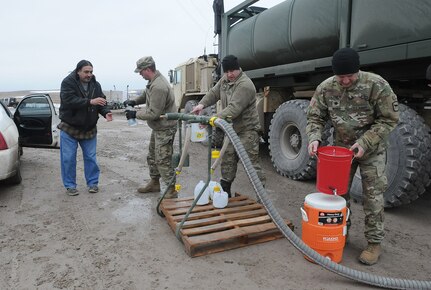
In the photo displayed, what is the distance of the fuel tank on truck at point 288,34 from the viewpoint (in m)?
4.62

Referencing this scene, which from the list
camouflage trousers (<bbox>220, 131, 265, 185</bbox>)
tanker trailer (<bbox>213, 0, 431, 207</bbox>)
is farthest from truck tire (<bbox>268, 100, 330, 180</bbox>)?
camouflage trousers (<bbox>220, 131, 265, 185</bbox>)

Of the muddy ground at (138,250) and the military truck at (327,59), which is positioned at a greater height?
the military truck at (327,59)

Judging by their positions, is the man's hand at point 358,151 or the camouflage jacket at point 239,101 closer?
the man's hand at point 358,151

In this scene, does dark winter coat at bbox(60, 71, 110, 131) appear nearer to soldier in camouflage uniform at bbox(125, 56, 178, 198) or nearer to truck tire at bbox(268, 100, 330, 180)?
soldier in camouflage uniform at bbox(125, 56, 178, 198)

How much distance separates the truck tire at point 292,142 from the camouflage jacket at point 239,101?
4.58 ft

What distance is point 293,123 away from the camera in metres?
5.64

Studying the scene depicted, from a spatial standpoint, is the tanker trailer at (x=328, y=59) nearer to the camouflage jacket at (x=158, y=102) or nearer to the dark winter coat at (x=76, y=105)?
the camouflage jacket at (x=158, y=102)

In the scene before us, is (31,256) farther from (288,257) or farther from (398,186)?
(398,186)

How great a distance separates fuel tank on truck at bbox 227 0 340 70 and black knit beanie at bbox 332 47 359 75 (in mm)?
2145

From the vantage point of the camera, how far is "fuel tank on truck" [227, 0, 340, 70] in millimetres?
4617

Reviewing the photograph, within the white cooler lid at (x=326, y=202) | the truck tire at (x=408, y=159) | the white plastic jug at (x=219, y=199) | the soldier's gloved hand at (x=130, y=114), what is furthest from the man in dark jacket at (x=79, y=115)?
the truck tire at (x=408, y=159)

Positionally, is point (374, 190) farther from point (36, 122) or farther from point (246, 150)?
point (36, 122)

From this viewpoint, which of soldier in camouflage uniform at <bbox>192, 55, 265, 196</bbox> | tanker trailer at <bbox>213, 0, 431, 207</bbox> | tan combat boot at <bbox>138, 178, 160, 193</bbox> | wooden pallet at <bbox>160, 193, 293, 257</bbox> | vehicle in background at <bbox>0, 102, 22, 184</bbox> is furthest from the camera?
tan combat boot at <bbox>138, 178, 160, 193</bbox>

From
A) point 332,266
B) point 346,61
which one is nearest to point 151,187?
point 332,266
